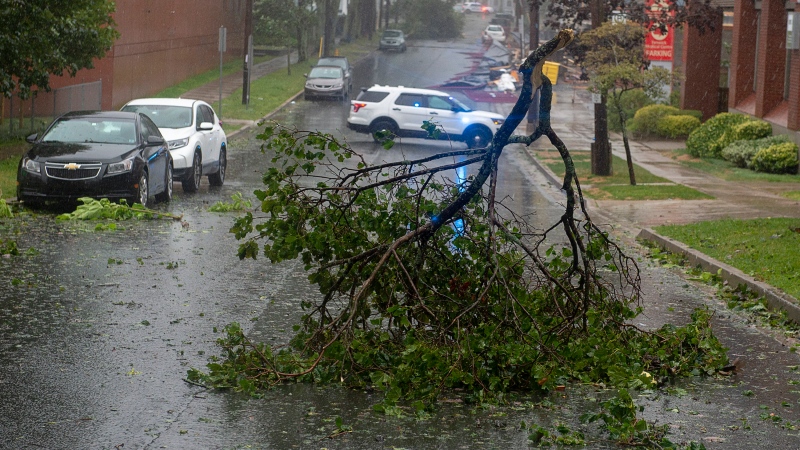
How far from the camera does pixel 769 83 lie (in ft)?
94.4

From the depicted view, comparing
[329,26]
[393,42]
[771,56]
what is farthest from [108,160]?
[393,42]

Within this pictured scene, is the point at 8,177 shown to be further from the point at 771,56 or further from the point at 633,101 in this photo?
the point at 633,101

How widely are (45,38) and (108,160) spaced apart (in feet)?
23.9

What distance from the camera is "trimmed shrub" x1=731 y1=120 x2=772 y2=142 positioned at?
27797mm

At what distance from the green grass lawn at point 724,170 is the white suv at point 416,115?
219 inches

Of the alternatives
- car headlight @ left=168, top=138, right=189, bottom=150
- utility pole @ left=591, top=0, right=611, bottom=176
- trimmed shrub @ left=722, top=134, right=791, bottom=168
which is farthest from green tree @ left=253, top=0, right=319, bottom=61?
car headlight @ left=168, top=138, right=189, bottom=150

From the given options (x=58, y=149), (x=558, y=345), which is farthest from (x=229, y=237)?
(x=558, y=345)

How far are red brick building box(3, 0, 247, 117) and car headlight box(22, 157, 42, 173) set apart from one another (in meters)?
11.7

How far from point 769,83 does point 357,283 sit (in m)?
23.4

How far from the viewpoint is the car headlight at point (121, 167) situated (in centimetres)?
1648

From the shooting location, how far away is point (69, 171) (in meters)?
16.3

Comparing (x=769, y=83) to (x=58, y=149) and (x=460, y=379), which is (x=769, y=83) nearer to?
(x=58, y=149)

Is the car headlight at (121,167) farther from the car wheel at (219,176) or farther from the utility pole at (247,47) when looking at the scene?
the utility pole at (247,47)

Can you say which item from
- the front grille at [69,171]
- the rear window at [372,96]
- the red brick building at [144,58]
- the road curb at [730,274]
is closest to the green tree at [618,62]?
the road curb at [730,274]
